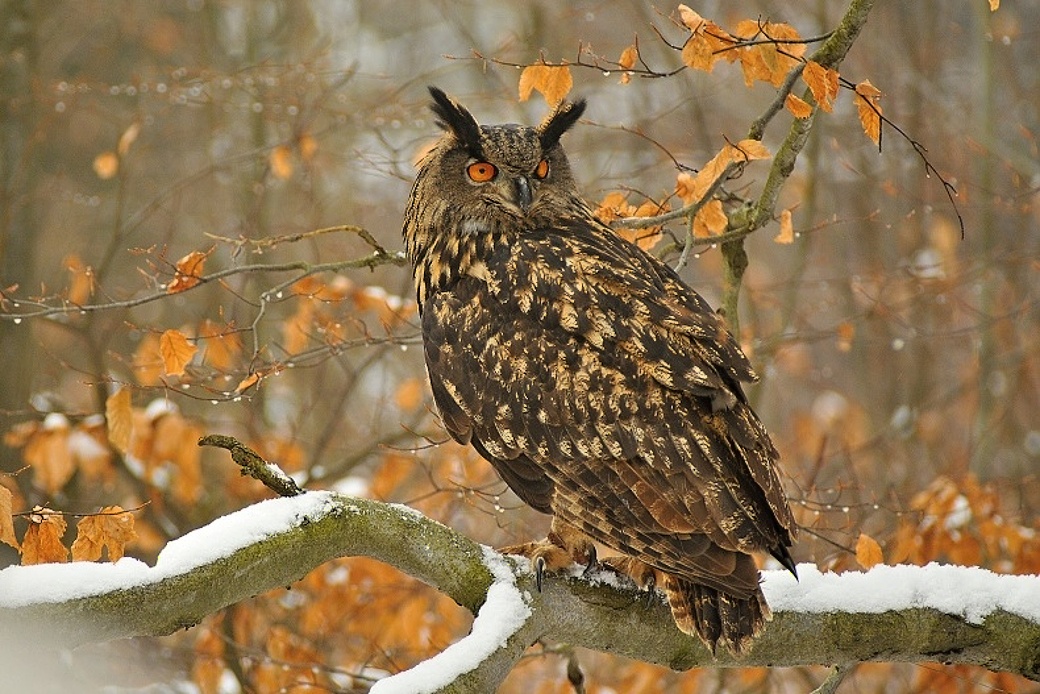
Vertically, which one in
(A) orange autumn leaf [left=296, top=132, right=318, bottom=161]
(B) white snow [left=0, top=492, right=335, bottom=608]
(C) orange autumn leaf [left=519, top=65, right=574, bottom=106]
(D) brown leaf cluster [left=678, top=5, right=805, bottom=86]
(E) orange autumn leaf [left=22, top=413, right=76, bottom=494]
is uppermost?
(A) orange autumn leaf [left=296, top=132, right=318, bottom=161]

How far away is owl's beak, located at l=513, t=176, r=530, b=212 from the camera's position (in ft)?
16.3

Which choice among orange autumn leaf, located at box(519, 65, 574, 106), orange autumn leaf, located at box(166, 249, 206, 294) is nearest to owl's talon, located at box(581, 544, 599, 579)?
orange autumn leaf, located at box(519, 65, 574, 106)

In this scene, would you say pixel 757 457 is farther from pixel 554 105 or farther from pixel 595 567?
pixel 554 105

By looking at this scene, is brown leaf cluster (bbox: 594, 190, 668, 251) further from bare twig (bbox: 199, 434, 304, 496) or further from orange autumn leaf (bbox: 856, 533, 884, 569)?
bare twig (bbox: 199, 434, 304, 496)

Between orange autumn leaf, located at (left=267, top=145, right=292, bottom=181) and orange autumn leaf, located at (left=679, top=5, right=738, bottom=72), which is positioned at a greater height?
orange autumn leaf, located at (left=267, top=145, right=292, bottom=181)

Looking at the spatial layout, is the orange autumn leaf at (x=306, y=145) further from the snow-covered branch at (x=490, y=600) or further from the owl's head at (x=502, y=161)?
the snow-covered branch at (x=490, y=600)

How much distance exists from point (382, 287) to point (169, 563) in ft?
24.3

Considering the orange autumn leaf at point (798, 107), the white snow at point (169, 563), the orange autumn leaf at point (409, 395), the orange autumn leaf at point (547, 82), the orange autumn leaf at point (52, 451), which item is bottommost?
the white snow at point (169, 563)

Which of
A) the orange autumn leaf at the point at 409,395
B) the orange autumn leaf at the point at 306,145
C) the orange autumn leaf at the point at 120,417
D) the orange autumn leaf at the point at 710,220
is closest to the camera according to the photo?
the orange autumn leaf at the point at 710,220

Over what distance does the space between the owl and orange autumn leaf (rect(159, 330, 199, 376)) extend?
93cm

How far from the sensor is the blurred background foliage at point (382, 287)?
251 inches

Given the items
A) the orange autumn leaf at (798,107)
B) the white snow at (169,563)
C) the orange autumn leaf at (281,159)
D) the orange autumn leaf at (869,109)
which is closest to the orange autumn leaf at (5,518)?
the white snow at (169,563)

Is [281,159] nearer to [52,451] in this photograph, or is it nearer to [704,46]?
[52,451]

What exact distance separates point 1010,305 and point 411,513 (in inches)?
284
